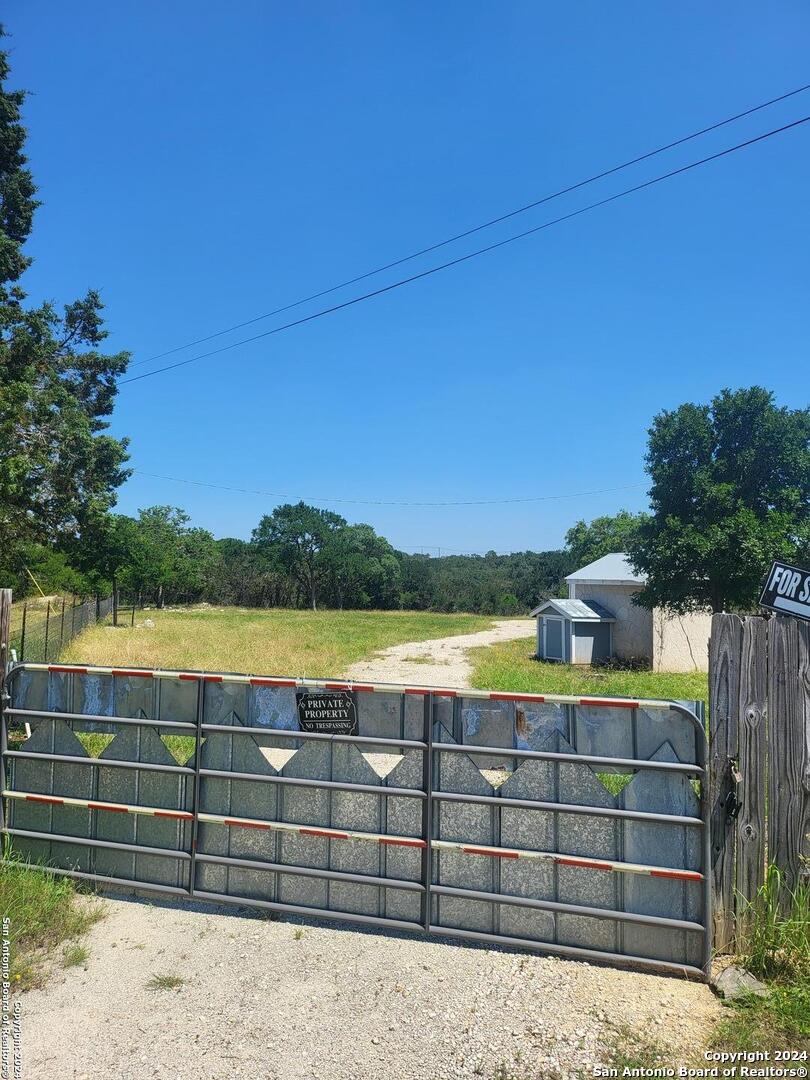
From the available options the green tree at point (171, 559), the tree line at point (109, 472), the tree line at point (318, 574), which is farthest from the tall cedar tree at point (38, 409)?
the tree line at point (318, 574)

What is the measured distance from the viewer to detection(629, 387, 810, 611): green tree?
19.5 meters

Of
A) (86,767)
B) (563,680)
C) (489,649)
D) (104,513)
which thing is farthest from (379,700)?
(489,649)

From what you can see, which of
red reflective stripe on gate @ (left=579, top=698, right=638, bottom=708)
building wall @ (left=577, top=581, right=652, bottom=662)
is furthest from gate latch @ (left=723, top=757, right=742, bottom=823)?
building wall @ (left=577, top=581, right=652, bottom=662)

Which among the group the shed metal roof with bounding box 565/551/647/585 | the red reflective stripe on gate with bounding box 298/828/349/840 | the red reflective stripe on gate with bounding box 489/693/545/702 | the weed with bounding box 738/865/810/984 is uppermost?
the shed metal roof with bounding box 565/551/647/585

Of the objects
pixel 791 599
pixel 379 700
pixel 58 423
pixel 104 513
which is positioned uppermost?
pixel 58 423

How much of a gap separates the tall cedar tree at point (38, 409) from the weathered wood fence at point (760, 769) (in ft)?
34.7

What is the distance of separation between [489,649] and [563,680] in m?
11.0

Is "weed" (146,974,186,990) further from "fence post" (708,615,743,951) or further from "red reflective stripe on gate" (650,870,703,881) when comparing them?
"fence post" (708,615,743,951)

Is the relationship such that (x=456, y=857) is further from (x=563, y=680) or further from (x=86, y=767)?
(x=563, y=680)

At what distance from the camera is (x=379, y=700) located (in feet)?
13.6

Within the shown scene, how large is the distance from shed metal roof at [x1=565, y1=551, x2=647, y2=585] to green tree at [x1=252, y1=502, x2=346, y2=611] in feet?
179

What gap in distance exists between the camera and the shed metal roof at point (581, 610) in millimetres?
23766

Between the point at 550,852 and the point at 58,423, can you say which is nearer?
the point at 550,852

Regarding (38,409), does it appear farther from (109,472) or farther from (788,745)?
(788,745)
